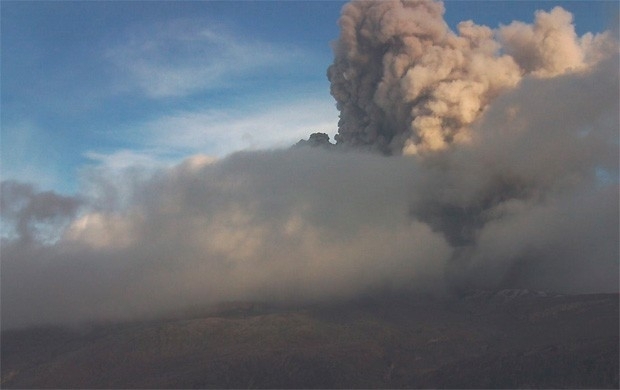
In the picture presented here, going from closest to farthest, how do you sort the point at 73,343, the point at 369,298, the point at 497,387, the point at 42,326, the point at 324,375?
the point at 497,387, the point at 324,375, the point at 73,343, the point at 369,298, the point at 42,326

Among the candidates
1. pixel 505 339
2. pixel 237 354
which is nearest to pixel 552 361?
pixel 505 339

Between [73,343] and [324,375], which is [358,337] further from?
[73,343]

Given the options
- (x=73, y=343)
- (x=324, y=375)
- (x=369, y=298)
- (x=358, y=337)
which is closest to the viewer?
(x=324, y=375)

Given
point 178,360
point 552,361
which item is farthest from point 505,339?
point 178,360

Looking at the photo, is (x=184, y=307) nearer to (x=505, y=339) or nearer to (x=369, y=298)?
(x=369, y=298)

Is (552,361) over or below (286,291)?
below

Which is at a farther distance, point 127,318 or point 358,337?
point 127,318
